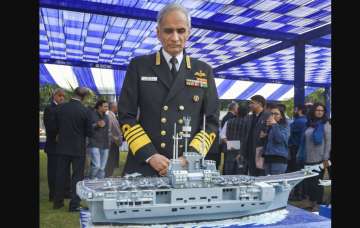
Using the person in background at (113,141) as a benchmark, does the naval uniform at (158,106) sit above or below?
above

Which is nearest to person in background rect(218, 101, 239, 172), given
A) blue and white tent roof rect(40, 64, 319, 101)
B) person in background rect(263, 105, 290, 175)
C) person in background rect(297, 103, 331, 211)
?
blue and white tent roof rect(40, 64, 319, 101)

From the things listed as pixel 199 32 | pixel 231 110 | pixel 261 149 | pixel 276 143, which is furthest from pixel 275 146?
pixel 199 32

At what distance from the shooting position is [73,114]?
3.93 metres

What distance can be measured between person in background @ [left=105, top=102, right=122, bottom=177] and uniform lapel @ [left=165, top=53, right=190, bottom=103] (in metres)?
3.14

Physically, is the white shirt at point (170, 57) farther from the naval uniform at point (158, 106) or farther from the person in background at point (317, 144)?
the person in background at point (317, 144)

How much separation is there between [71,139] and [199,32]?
1825mm

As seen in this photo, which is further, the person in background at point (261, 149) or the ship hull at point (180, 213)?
the person in background at point (261, 149)

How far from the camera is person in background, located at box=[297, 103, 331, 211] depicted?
4.57 m

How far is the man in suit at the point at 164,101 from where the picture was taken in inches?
70.9

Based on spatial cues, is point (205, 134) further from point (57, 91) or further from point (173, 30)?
point (57, 91)

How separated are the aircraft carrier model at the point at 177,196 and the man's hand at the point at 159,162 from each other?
3cm

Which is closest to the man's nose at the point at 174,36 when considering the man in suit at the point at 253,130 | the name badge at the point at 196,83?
the name badge at the point at 196,83

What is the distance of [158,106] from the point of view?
1.87 metres

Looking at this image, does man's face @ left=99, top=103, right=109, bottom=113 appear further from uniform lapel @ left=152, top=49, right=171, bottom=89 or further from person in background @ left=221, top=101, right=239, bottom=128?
uniform lapel @ left=152, top=49, right=171, bottom=89
